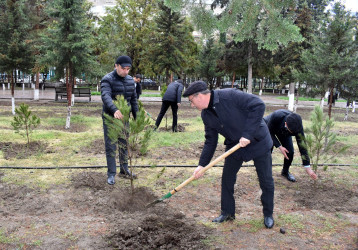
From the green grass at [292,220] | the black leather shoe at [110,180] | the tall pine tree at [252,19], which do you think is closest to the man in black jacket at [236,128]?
the green grass at [292,220]

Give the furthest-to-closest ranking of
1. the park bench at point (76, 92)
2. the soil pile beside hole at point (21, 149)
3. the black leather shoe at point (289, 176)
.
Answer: the park bench at point (76, 92), the soil pile beside hole at point (21, 149), the black leather shoe at point (289, 176)

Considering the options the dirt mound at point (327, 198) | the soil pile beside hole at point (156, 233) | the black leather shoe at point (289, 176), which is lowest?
the soil pile beside hole at point (156, 233)

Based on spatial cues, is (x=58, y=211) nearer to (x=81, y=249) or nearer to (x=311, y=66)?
(x=81, y=249)

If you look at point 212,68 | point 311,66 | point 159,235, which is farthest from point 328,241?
point 212,68

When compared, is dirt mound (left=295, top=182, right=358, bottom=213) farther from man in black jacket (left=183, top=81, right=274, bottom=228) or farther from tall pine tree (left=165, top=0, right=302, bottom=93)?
tall pine tree (left=165, top=0, right=302, bottom=93)

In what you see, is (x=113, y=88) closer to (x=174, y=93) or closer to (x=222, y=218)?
(x=222, y=218)

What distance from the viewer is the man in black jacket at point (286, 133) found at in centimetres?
428

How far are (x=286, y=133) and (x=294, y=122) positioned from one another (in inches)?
21.7

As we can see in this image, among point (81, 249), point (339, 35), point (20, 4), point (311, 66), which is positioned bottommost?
point (81, 249)

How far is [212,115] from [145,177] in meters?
2.41

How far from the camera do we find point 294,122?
4.23 metres

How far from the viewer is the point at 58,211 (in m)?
3.80

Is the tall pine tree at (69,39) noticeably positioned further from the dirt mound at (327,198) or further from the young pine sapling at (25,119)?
the dirt mound at (327,198)

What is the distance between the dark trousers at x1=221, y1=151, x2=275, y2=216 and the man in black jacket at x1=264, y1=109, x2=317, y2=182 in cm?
114
